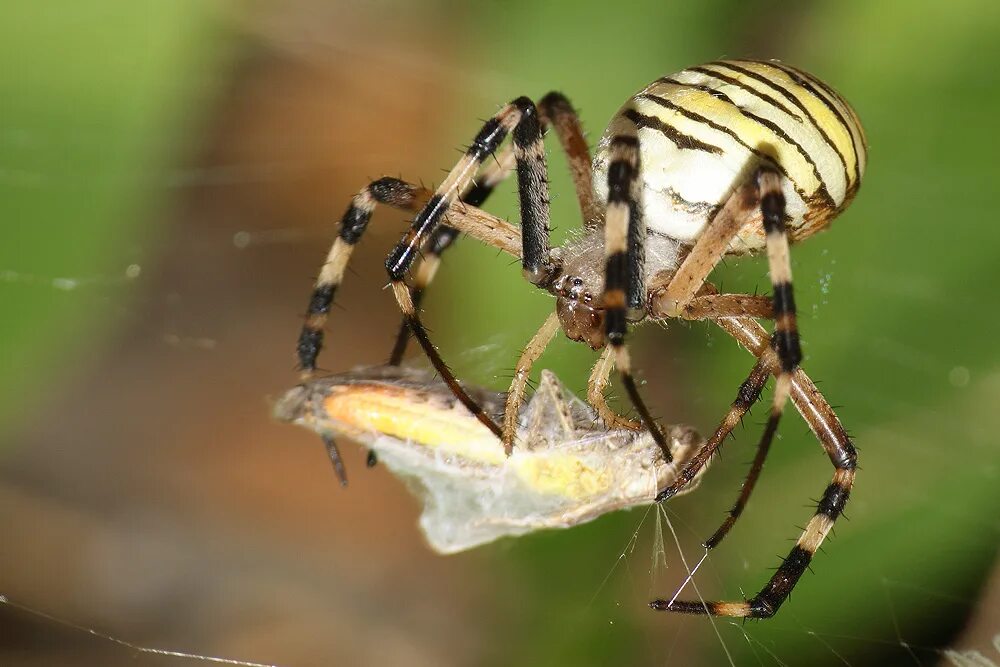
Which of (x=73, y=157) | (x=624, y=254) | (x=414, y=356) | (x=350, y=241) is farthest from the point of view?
(x=73, y=157)

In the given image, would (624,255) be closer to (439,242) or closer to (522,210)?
(522,210)

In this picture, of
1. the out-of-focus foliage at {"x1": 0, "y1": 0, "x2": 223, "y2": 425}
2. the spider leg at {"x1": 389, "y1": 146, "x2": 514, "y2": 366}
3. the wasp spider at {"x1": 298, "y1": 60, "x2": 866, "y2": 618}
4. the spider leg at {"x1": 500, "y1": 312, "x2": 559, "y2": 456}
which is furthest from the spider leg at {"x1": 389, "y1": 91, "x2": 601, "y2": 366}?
the out-of-focus foliage at {"x1": 0, "y1": 0, "x2": 223, "y2": 425}

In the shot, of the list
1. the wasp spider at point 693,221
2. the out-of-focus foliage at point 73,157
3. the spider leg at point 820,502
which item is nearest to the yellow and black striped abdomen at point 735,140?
the wasp spider at point 693,221

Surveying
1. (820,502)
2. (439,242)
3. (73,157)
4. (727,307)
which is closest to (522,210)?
(439,242)

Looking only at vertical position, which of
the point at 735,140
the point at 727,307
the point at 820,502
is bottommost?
the point at 820,502

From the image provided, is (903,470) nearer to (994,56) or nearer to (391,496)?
(994,56)

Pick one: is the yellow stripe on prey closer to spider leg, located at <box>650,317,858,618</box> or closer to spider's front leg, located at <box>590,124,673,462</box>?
spider's front leg, located at <box>590,124,673,462</box>

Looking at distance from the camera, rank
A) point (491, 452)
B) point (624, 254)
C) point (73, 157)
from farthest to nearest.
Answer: point (73, 157) < point (491, 452) < point (624, 254)
